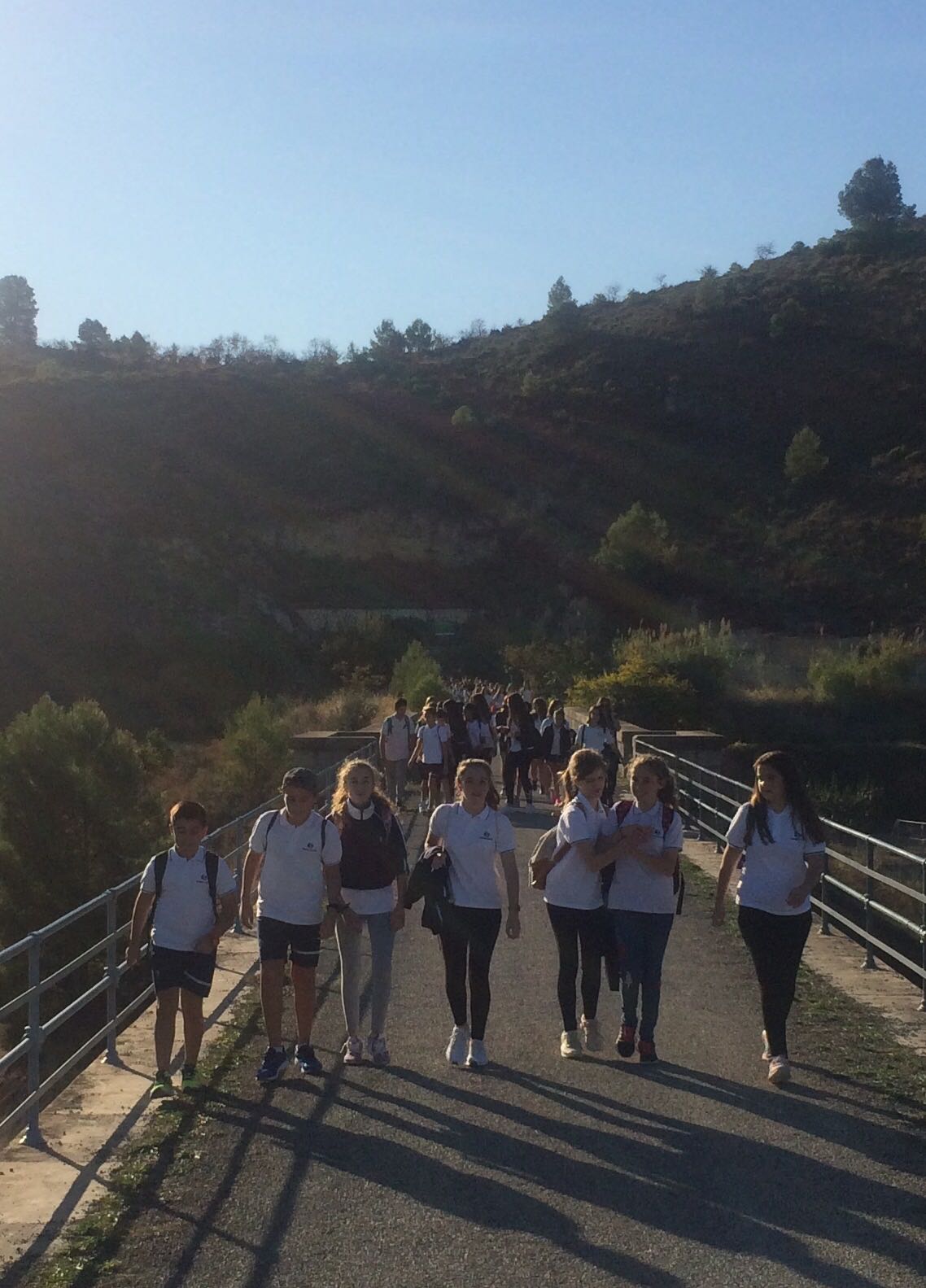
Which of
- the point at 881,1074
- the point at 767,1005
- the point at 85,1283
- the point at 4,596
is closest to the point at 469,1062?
the point at 767,1005

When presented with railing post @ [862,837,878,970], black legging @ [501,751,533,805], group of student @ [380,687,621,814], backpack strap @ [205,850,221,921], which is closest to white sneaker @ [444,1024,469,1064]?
backpack strap @ [205,850,221,921]

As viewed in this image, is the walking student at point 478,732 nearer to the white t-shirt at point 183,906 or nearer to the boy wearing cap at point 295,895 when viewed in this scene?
the boy wearing cap at point 295,895

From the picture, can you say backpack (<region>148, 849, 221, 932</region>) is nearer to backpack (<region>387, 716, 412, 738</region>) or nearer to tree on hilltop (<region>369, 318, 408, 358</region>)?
backpack (<region>387, 716, 412, 738</region>)

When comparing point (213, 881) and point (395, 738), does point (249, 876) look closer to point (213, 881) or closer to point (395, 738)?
point (213, 881)

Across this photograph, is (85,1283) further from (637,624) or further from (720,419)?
(720,419)

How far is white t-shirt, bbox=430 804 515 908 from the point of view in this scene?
723 cm

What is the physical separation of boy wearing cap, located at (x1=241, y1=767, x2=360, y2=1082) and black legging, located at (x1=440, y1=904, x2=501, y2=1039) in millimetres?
590

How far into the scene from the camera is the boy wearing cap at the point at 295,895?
7.06m

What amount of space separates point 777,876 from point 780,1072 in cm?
95

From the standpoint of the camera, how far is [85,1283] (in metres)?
4.49

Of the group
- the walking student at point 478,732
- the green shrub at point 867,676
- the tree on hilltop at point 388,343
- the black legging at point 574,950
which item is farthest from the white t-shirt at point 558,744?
the tree on hilltop at point 388,343

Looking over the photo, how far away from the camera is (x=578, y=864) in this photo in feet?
24.1

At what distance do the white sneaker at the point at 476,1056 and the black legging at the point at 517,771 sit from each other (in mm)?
12182

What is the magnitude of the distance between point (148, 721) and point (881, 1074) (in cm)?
4921
